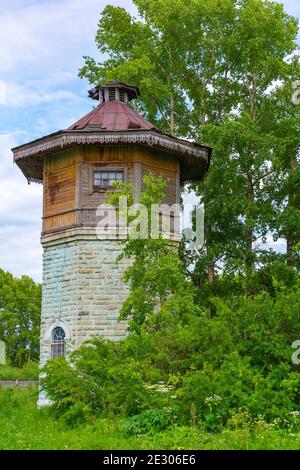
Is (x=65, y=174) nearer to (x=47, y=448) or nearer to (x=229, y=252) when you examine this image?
(x=229, y=252)

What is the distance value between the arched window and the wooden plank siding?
3.13 m

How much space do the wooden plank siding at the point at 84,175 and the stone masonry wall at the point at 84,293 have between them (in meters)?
0.85

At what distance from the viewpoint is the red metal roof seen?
21.5m

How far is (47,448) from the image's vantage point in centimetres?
1073

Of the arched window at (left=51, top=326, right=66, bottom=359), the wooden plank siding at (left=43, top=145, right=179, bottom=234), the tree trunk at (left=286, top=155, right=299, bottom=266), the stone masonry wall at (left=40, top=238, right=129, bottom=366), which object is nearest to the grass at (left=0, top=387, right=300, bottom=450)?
the stone masonry wall at (left=40, top=238, right=129, bottom=366)

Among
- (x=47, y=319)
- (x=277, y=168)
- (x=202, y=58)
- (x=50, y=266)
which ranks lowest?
(x=47, y=319)

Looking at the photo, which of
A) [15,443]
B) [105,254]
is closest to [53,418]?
[15,443]

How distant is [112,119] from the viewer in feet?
72.0

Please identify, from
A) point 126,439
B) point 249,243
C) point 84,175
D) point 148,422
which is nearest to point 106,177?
point 84,175

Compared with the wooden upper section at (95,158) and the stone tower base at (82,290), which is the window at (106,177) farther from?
the stone tower base at (82,290)

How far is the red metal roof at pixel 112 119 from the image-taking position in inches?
848

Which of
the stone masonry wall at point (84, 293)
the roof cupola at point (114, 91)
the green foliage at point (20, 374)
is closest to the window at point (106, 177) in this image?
the stone masonry wall at point (84, 293)

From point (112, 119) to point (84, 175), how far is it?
7.78 ft

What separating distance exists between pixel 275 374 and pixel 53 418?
4622mm
